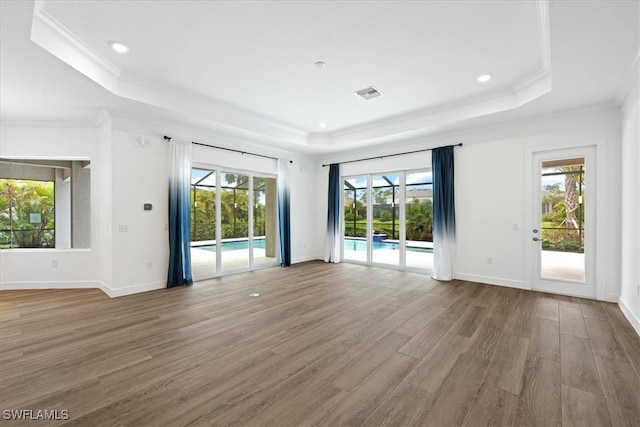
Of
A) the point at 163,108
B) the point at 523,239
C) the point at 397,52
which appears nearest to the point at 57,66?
the point at 163,108

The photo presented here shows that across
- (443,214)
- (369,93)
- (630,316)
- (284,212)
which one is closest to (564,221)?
(630,316)

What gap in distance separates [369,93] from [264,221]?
148 inches

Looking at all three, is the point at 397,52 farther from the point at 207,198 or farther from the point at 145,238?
the point at 145,238

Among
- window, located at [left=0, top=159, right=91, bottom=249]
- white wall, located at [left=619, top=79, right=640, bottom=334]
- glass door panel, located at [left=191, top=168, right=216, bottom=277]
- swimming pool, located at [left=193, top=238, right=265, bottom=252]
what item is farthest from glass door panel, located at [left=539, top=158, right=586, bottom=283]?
window, located at [left=0, top=159, right=91, bottom=249]

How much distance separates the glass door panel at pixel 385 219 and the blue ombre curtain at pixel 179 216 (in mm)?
3974

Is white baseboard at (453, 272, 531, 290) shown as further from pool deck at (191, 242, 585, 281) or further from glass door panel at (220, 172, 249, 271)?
glass door panel at (220, 172, 249, 271)

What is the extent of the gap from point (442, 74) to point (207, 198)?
446 cm

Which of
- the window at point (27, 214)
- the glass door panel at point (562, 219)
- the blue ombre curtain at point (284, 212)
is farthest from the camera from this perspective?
the blue ombre curtain at point (284, 212)

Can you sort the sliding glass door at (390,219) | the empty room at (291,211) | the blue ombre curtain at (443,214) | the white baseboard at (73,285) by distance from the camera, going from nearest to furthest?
the empty room at (291,211), the white baseboard at (73,285), the blue ombre curtain at (443,214), the sliding glass door at (390,219)

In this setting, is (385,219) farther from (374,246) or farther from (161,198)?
(161,198)

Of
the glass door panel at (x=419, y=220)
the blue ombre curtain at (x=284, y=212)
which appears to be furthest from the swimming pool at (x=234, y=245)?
the glass door panel at (x=419, y=220)

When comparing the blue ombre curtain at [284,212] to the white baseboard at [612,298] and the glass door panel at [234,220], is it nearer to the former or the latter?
the glass door panel at [234,220]

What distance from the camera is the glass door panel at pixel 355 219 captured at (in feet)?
22.6

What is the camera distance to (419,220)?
593 cm
